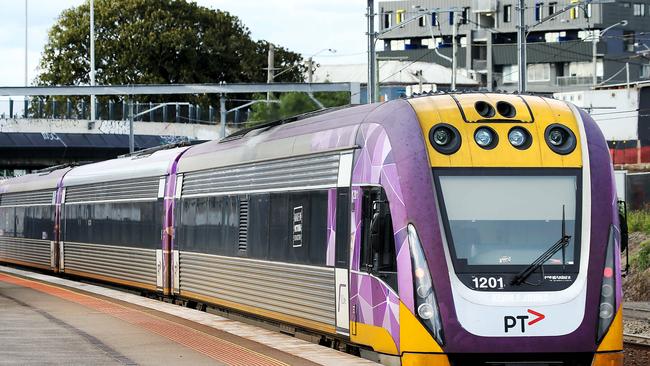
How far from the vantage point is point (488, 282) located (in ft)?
46.4

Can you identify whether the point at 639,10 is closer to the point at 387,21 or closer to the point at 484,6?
the point at 484,6

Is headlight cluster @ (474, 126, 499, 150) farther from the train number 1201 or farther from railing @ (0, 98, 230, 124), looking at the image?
railing @ (0, 98, 230, 124)

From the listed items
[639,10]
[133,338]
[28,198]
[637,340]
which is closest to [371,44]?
[28,198]

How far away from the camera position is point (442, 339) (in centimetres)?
1395

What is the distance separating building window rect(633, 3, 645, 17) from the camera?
12635 centimetres

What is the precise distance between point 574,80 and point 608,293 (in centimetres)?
10643

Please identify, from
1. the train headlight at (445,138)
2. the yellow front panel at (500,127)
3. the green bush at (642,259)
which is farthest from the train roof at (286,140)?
the green bush at (642,259)

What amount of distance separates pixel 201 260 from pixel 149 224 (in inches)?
168

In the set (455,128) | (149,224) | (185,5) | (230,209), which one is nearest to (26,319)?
(230,209)

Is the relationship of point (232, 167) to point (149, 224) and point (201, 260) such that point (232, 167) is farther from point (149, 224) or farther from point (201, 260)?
point (149, 224)

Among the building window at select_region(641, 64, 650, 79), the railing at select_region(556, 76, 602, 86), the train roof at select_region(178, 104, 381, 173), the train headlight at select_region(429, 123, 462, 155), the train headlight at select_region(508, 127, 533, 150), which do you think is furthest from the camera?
the building window at select_region(641, 64, 650, 79)

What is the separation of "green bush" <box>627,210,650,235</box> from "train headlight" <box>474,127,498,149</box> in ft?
94.6

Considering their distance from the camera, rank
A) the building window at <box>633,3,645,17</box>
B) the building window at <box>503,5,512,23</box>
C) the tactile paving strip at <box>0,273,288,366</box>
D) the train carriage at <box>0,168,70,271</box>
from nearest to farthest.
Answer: the tactile paving strip at <box>0,273,288,366</box> → the train carriage at <box>0,168,70,271</box> → the building window at <box>503,5,512,23</box> → the building window at <box>633,3,645,17</box>

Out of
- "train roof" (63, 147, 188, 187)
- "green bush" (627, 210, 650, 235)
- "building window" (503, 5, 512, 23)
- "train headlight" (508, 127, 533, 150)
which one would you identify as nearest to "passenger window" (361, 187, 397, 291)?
"train headlight" (508, 127, 533, 150)
